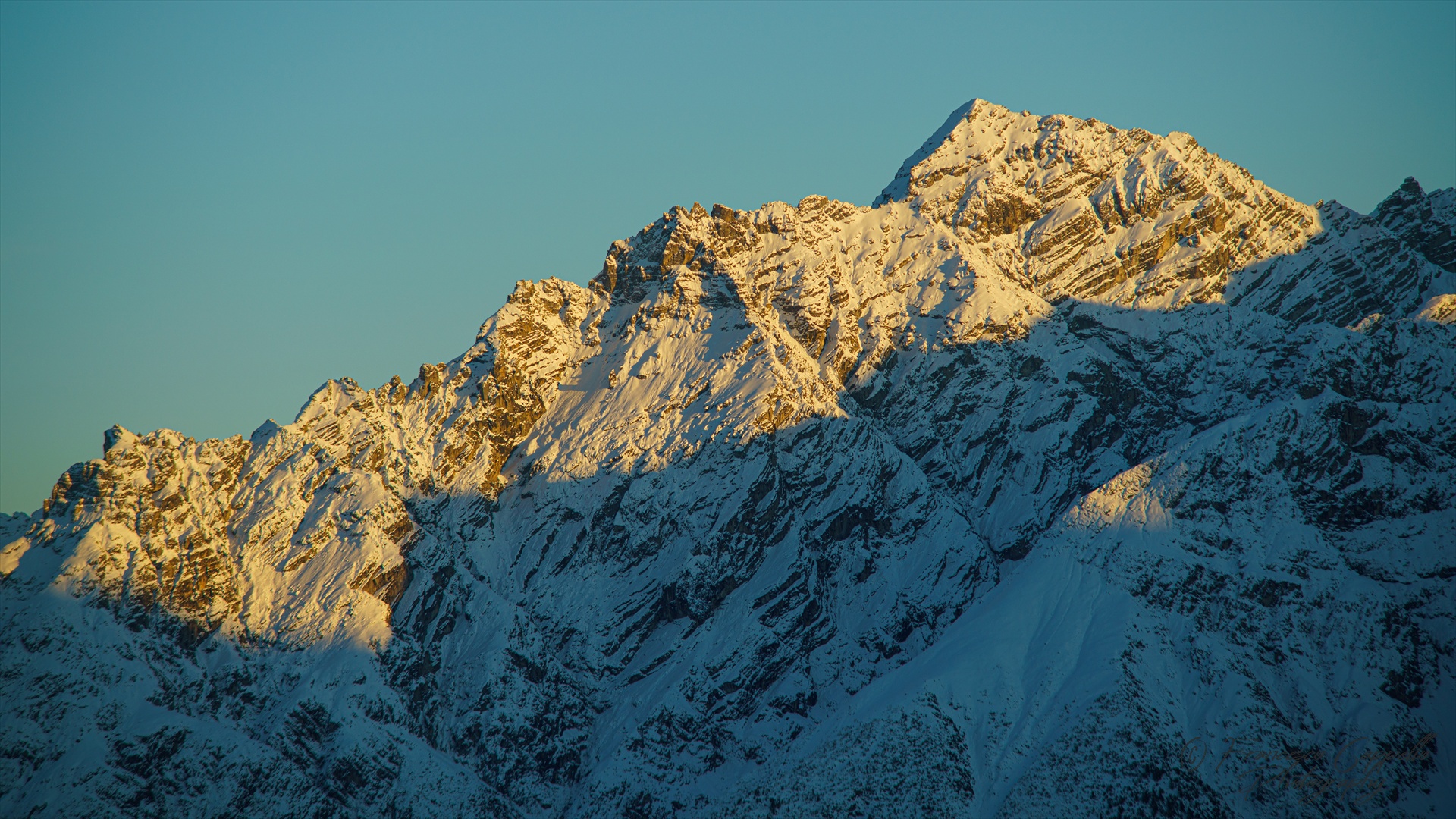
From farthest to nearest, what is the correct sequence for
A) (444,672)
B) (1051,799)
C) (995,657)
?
(444,672) → (995,657) → (1051,799)

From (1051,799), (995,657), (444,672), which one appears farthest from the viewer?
(444,672)

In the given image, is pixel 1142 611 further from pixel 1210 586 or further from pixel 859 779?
pixel 859 779

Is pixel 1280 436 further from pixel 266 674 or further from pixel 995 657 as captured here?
pixel 266 674

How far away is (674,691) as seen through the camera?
178250mm

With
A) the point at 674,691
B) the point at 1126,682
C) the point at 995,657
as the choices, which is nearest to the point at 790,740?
the point at 674,691

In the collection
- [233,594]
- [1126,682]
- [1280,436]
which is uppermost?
[233,594]

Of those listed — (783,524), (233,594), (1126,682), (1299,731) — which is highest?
(233,594)

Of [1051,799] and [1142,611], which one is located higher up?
[1142,611]

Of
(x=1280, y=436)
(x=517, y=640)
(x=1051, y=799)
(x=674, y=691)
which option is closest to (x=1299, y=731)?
(x=1051, y=799)

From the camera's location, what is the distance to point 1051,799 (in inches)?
6033

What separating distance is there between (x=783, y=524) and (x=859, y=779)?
141 ft

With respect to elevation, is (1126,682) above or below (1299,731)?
above

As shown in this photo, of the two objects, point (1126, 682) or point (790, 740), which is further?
point (790, 740)

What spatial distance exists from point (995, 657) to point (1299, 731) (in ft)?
112
